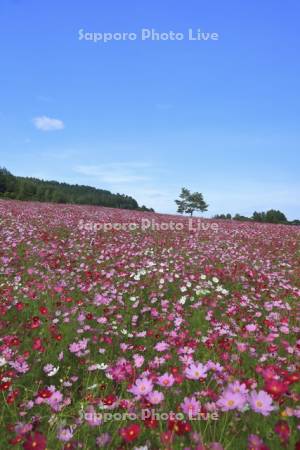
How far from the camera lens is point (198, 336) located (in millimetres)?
4680

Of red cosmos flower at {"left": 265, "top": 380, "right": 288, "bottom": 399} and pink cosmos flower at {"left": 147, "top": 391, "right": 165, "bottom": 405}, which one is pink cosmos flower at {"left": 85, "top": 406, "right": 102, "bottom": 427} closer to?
pink cosmos flower at {"left": 147, "top": 391, "right": 165, "bottom": 405}

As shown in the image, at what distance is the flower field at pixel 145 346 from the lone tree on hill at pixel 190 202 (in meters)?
72.6

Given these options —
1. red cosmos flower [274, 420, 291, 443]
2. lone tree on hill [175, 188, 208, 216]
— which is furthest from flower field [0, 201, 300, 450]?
lone tree on hill [175, 188, 208, 216]

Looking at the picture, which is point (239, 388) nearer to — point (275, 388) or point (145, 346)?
point (275, 388)

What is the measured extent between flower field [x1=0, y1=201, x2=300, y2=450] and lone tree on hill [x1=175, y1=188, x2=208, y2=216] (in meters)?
72.6

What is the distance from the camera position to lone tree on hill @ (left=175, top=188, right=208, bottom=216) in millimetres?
84750

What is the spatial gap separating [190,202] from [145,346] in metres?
82.6

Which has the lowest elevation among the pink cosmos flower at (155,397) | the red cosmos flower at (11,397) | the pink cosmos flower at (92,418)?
the red cosmos flower at (11,397)

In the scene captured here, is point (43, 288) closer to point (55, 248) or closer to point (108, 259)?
point (108, 259)

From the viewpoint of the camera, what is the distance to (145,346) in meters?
4.54

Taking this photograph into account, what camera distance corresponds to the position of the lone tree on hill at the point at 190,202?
278 ft

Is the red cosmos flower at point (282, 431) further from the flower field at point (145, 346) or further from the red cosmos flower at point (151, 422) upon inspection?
the red cosmos flower at point (151, 422)

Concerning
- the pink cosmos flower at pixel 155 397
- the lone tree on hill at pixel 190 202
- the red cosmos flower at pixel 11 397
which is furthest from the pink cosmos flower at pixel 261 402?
the lone tree on hill at pixel 190 202

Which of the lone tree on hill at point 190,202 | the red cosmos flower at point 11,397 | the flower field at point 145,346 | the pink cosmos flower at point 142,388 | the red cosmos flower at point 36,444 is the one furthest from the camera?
the lone tree on hill at point 190,202
